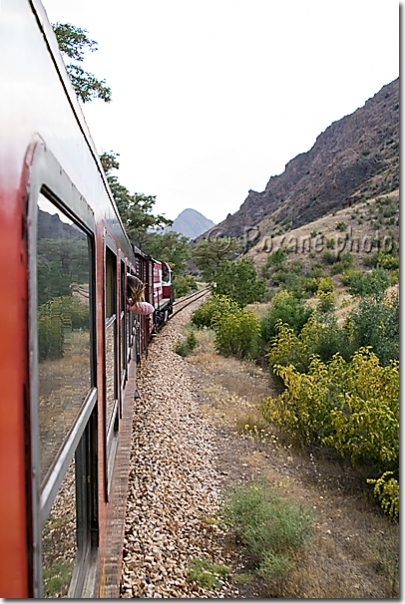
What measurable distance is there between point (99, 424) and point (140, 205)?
28562 millimetres

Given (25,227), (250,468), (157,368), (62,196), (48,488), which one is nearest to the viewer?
(25,227)

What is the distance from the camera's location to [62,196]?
109 centimetres

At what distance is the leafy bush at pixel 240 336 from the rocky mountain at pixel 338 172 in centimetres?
4111

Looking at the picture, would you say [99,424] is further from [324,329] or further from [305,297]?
[305,297]

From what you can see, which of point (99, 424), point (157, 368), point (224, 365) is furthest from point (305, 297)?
point (99, 424)

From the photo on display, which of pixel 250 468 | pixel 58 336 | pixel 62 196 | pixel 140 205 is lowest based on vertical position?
pixel 250 468

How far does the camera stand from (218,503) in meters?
5.16

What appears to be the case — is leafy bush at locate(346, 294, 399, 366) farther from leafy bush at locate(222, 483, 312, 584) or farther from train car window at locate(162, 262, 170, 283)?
train car window at locate(162, 262, 170, 283)

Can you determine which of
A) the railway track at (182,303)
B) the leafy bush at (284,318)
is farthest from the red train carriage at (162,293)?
the leafy bush at (284,318)

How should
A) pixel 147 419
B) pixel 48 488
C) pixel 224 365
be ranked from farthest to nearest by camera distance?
1. pixel 224 365
2. pixel 147 419
3. pixel 48 488

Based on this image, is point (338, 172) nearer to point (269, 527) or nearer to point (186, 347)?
point (186, 347)

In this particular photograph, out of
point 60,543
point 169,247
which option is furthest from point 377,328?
point 169,247

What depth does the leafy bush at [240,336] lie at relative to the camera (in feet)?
41.4

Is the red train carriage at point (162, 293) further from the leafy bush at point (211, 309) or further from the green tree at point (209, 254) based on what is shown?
the green tree at point (209, 254)
